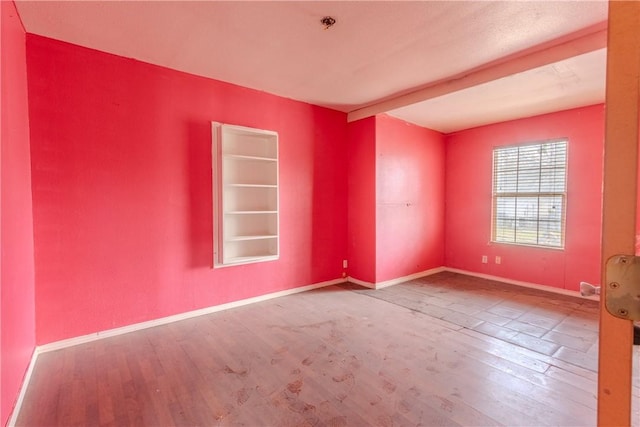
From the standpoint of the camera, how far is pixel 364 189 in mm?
4402

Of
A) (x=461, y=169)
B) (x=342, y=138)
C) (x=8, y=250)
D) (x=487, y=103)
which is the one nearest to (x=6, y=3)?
(x=8, y=250)

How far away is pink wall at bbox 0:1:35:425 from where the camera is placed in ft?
5.36

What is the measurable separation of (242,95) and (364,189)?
6.79ft

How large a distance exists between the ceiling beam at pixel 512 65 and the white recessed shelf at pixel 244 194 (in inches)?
69.8

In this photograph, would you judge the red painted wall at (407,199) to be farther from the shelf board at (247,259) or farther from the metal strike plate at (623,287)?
the metal strike plate at (623,287)

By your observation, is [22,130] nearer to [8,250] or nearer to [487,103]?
[8,250]

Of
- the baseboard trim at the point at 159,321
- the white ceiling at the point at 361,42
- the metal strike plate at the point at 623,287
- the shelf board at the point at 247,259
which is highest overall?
the white ceiling at the point at 361,42

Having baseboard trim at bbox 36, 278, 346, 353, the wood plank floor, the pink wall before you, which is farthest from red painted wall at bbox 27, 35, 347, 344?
the wood plank floor

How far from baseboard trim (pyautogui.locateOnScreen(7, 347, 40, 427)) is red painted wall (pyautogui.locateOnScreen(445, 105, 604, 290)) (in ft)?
17.8

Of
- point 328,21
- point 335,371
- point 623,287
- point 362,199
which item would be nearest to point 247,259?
point 335,371

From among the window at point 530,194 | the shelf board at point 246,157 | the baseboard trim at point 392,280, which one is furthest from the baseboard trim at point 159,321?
the window at point 530,194

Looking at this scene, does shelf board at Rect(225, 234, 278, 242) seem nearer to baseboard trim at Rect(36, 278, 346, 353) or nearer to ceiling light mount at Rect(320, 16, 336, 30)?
baseboard trim at Rect(36, 278, 346, 353)

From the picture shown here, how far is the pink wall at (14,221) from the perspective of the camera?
1.63 meters

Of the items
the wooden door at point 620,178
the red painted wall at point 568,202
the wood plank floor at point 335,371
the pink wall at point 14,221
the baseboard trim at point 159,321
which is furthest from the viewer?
the red painted wall at point 568,202
